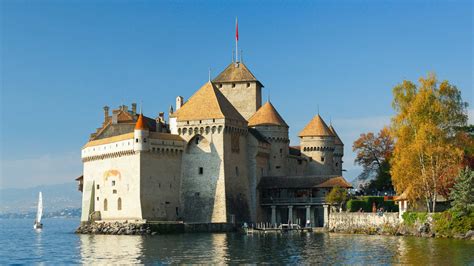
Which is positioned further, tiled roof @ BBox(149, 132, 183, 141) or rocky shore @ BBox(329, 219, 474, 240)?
tiled roof @ BBox(149, 132, 183, 141)

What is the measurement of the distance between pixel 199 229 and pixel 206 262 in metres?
25.9

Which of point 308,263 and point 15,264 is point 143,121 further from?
point 308,263

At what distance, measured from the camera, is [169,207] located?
218 ft

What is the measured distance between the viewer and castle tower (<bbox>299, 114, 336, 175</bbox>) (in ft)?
264

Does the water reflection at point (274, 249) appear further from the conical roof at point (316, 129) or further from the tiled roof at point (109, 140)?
the conical roof at point (316, 129)

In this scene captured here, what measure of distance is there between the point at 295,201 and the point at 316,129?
12806 mm

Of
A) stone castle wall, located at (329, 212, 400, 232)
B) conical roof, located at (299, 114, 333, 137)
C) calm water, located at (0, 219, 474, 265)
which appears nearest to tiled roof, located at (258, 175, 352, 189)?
stone castle wall, located at (329, 212, 400, 232)

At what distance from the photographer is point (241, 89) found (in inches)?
3263

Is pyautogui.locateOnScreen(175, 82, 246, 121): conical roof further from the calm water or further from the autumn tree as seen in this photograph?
the autumn tree

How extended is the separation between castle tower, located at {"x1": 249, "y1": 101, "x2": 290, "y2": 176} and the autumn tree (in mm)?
21314

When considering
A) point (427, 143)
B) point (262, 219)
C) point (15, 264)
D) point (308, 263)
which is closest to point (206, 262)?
point (308, 263)

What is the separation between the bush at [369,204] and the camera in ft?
214

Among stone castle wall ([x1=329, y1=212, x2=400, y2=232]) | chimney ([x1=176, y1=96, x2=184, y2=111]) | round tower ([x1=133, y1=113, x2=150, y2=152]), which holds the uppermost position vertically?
chimney ([x1=176, y1=96, x2=184, y2=111])

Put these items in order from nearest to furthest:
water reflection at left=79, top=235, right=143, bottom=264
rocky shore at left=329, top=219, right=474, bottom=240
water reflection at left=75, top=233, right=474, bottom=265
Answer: water reflection at left=75, top=233, right=474, bottom=265
water reflection at left=79, top=235, right=143, bottom=264
rocky shore at left=329, top=219, right=474, bottom=240
